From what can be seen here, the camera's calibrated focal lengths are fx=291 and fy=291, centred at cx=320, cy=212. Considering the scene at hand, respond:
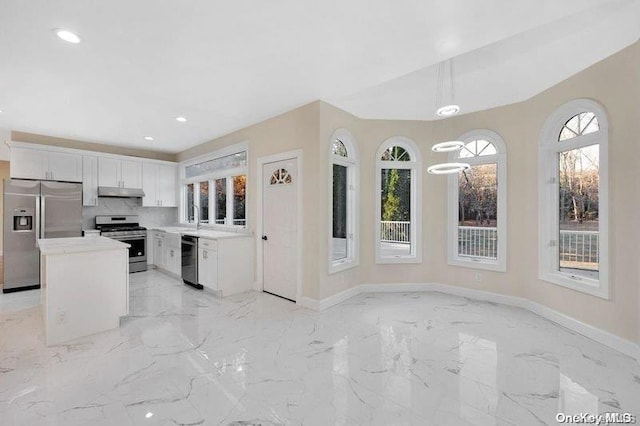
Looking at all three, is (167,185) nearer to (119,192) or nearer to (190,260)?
(119,192)

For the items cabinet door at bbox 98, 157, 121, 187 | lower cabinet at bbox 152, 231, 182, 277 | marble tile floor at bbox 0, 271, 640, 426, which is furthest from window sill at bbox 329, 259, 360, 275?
cabinet door at bbox 98, 157, 121, 187

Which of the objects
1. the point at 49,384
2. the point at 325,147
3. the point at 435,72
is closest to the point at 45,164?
the point at 49,384

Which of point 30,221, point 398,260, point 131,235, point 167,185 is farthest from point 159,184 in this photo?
point 398,260

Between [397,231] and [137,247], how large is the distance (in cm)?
519

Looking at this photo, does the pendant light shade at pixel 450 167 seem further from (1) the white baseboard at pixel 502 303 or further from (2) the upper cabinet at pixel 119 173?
(2) the upper cabinet at pixel 119 173

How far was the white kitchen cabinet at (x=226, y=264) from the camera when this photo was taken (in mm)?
4371

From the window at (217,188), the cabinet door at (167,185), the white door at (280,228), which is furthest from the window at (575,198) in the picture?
the cabinet door at (167,185)

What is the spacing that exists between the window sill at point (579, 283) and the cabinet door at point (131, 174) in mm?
7428

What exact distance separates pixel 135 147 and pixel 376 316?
621 cm

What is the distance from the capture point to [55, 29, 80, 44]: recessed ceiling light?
237 centimetres

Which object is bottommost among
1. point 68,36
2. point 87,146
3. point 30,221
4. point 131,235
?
point 131,235

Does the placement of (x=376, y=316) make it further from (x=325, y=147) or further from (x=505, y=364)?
(x=325, y=147)

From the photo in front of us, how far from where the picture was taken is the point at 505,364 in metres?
2.49

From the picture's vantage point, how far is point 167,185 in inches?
268
